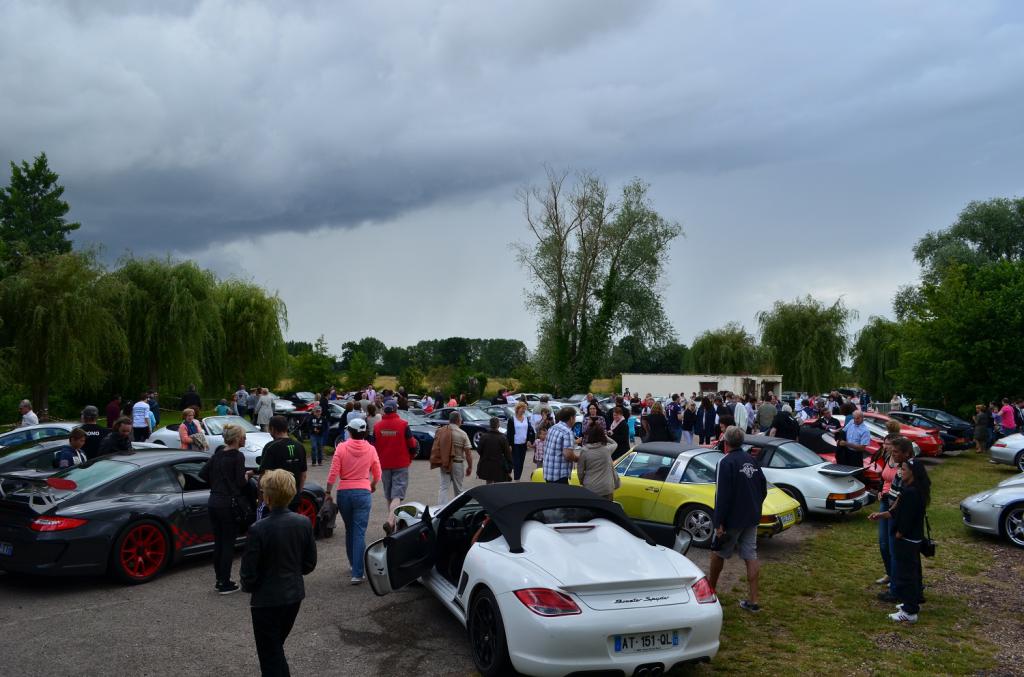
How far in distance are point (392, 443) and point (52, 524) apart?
371 centimetres

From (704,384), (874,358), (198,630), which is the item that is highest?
(874,358)

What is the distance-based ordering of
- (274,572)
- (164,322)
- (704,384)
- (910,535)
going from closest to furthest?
(274,572), (910,535), (164,322), (704,384)

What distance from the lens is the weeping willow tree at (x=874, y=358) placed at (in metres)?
53.3

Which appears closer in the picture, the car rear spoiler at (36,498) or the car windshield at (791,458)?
the car rear spoiler at (36,498)

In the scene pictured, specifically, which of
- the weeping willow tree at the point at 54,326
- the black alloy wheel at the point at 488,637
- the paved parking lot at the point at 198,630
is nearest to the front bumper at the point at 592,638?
the black alloy wheel at the point at 488,637

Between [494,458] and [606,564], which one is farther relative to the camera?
[494,458]

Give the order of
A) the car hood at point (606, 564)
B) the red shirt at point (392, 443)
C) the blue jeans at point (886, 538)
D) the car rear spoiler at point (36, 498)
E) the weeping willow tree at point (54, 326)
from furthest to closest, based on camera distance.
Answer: the weeping willow tree at point (54, 326), the red shirt at point (392, 443), the blue jeans at point (886, 538), the car rear spoiler at point (36, 498), the car hood at point (606, 564)

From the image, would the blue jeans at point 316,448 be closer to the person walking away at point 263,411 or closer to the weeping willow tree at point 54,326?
the person walking away at point 263,411

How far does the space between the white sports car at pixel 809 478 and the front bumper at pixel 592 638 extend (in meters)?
6.53

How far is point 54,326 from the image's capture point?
23906 mm

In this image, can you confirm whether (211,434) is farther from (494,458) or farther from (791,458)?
(791,458)

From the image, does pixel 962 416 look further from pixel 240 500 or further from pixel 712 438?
pixel 240 500

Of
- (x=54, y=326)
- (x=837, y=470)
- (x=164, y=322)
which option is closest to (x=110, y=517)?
(x=837, y=470)

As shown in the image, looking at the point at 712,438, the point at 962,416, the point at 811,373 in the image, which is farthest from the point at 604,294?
the point at 712,438
